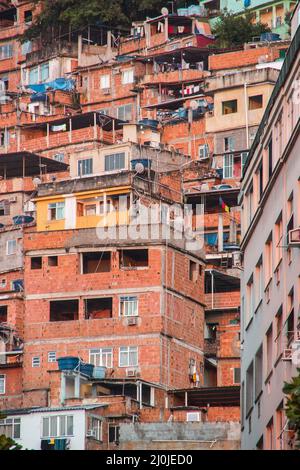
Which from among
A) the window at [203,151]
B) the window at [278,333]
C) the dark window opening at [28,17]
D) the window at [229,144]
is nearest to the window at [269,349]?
the window at [278,333]

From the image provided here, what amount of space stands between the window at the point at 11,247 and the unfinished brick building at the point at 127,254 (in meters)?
0.25

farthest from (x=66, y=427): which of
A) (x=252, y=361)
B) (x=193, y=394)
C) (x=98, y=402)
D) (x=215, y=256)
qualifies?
(x=252, y=361)

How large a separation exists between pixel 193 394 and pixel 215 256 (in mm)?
12714

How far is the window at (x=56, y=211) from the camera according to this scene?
8994 cm

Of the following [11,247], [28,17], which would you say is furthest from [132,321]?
[28,17]

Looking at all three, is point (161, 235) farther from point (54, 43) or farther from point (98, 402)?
point (54, 43)

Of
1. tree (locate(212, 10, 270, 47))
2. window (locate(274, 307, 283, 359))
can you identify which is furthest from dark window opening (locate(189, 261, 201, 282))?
window (locate(274, 307, 283, 359))

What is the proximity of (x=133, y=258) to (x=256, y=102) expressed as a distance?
66.4 ft

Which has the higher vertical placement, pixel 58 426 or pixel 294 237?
pixel 58 426

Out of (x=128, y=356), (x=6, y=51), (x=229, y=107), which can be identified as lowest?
(x=128, y=356)

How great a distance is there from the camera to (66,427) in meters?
73.6

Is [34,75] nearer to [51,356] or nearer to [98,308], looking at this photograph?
[98,308]

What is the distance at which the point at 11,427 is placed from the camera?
7475 centimetres

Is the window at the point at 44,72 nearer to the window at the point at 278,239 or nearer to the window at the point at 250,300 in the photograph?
the window at the point at 250,300
